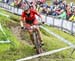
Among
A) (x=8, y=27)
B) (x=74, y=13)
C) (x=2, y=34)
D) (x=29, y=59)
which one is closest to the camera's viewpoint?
(x=29, y=59)

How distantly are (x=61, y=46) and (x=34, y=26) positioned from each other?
2.90 meters

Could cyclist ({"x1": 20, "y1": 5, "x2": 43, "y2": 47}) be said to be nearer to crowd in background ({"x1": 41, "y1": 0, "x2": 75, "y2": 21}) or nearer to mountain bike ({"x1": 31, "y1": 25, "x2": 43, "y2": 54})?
mountain bike ({"x1": 31, "y1": 25, "x2": 43, "y2": 54})

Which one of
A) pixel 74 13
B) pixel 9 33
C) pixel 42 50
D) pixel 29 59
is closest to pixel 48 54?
pixel 42 50

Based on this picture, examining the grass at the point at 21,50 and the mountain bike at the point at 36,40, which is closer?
the mountain bike at the point at 36,40

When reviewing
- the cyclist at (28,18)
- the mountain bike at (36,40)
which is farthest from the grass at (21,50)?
the cyclist at (28,18)

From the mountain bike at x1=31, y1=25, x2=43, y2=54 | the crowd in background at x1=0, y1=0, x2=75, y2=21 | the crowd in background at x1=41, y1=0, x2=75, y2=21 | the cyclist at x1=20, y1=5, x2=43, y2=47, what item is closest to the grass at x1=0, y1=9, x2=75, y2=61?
the mountain bike at x1=31, y1=25, x2=43, y2=54

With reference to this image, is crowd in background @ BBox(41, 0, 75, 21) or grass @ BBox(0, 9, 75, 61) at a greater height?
grass @ BBox(0, 9, 75, 61)

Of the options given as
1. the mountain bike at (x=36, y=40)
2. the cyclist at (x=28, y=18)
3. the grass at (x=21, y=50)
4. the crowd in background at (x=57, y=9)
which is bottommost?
the crowd in background at (x=57, y=9)

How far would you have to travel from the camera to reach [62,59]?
548 inches

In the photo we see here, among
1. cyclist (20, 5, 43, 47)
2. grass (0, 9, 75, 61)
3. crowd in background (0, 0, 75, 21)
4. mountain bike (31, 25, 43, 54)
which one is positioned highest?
cyclist (20, 5, 43, 47)

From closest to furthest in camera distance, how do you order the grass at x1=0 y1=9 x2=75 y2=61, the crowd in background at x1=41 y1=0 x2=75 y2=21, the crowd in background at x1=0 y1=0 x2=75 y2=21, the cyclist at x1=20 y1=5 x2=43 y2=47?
the cyclist at x1=20 y1=5 x2=43 y2=47 → the grass at x1=0 y1=9 x2=75 y2=61 → the crowd in background at x1=41 y1=0 x2=75 y2=21 → the crowd in background at x1=0 y1=0 x2=75 y2=21

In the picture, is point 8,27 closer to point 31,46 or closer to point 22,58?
point 31,46

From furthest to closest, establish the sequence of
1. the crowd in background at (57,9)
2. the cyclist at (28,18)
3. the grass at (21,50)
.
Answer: the crowd in background at (57,9)
the grass at (21,50)
the cyclist at (28,18)

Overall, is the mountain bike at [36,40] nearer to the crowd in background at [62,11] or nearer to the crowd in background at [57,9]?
the crowd in background at [57,9]
